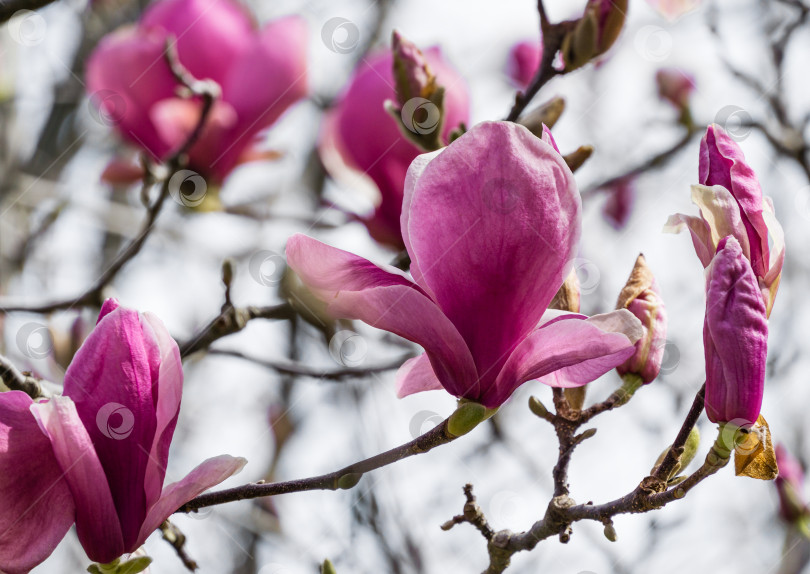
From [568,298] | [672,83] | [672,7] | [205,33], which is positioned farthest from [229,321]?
[672,83]

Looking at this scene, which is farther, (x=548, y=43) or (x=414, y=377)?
(x=548, y=43)

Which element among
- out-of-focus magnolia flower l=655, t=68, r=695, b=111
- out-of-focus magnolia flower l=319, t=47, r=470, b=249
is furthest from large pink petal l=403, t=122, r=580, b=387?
out-of-focus magnolia flower l=655, t=68, r=695, b=111

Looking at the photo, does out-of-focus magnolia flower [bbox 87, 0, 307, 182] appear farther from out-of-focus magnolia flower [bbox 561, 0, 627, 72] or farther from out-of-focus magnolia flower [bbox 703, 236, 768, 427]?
out-of-focus magnolia flower [bbox 703, 236, 768, 427]

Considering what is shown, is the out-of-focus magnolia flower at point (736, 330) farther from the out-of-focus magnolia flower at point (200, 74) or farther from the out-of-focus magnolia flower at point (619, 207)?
the out-of-focus magnolia flower at point (619, 207)

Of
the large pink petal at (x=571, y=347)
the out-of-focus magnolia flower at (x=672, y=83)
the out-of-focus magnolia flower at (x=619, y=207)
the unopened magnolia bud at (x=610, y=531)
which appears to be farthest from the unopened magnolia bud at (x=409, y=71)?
the out-of-focus magnolia flower at (x=619, y=207)

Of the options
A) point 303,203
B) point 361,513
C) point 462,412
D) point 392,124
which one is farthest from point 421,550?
point 462,412

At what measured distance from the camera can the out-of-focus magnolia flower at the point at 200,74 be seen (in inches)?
58.2

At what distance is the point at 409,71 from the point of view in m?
1.06

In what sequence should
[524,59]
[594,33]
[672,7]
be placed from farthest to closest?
1. [524,59]
2. [672,7]
3. [594,33]

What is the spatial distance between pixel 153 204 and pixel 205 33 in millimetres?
330

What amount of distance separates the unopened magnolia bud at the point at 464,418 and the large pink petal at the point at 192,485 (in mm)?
178

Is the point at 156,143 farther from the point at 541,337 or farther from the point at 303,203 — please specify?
the point at 303,203

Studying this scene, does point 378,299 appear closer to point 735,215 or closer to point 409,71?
point 735,215

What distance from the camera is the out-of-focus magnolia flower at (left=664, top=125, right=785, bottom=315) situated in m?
0.72
